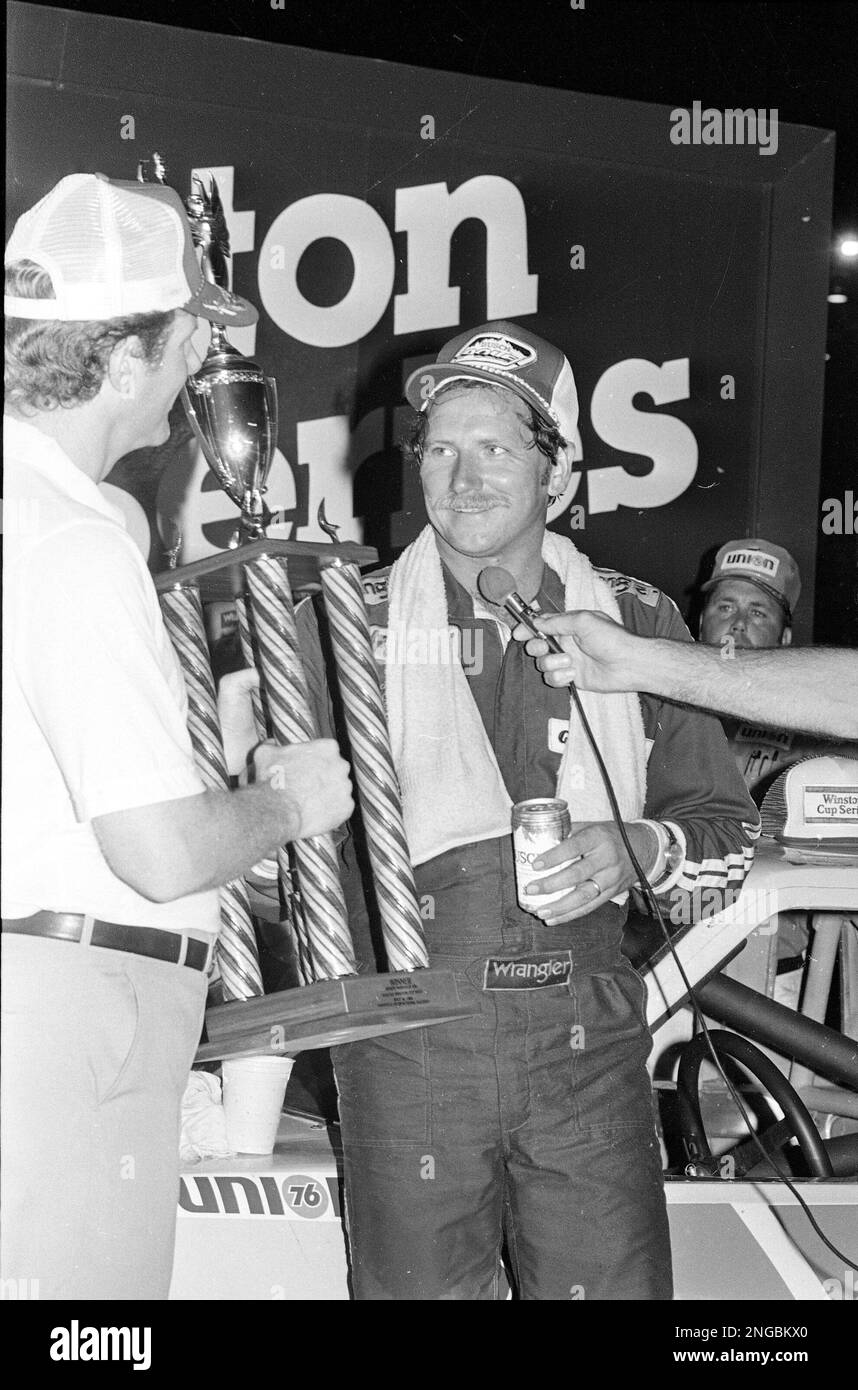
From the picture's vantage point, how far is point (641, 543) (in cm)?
493

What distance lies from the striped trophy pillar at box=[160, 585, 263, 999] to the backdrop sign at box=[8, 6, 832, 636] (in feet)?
7.32

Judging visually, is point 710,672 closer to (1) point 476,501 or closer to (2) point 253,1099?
(1) point 476,501

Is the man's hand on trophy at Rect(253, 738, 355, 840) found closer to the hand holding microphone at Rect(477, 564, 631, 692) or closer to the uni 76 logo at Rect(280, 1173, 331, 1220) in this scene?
the hand holding microphone at Rect(477, 564, 631, 692)

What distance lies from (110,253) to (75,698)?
57 cm

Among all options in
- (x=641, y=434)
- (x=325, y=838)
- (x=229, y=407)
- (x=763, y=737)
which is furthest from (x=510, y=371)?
(x=641, y=434)

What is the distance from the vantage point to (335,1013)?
1.83m

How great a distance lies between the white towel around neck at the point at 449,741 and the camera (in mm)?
2098

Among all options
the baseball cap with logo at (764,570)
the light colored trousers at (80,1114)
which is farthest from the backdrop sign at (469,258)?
the light colored trousers at (80,1114)

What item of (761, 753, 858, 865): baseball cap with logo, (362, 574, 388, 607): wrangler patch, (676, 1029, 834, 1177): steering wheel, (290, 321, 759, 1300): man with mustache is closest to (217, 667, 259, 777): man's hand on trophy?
(290, 321, 759, 1300): man with mustache

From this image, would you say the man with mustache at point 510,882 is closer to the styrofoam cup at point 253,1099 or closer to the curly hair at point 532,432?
the curly hair at point 532,432
